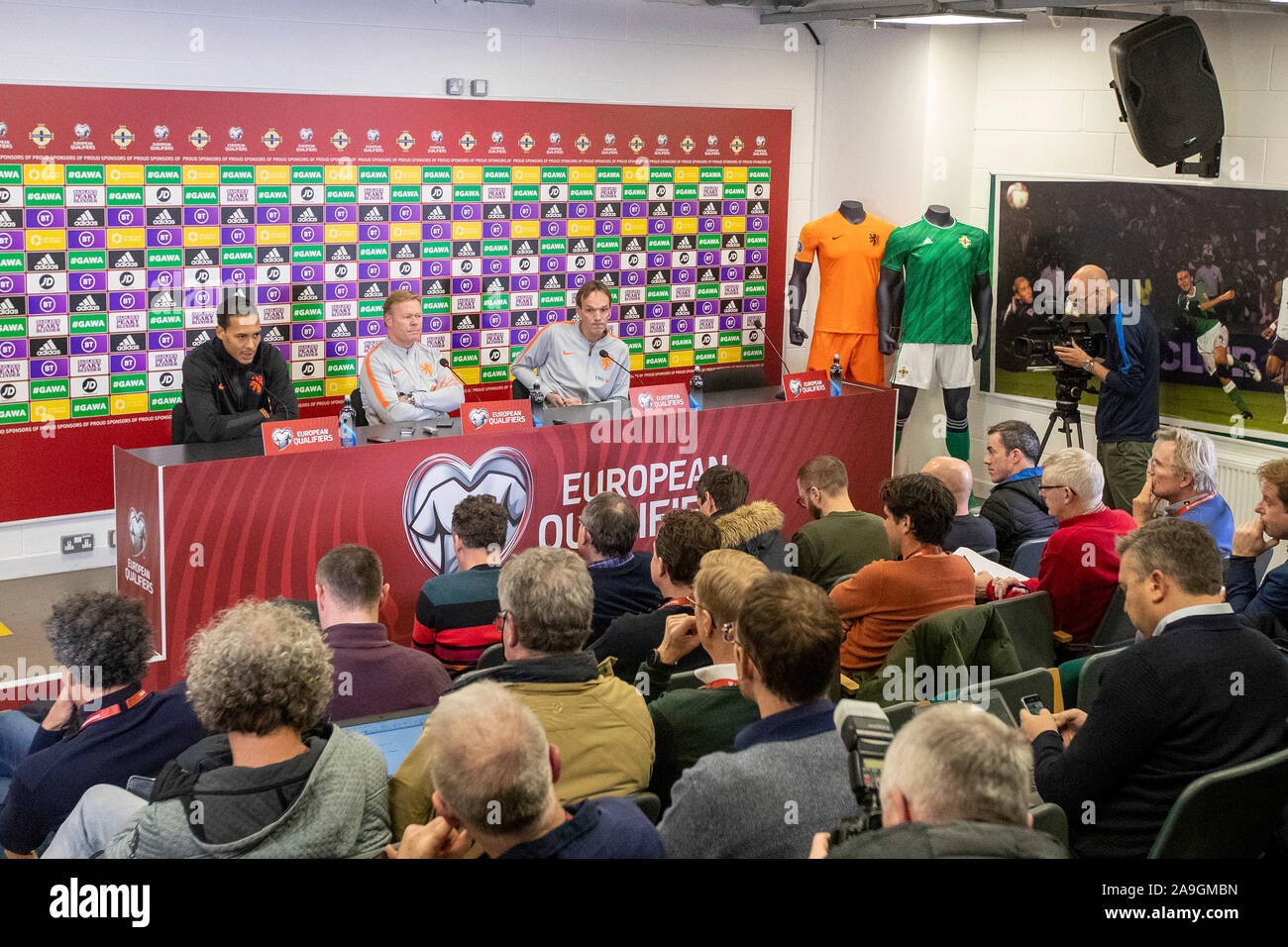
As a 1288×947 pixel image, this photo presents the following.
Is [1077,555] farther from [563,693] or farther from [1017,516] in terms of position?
[563,693]

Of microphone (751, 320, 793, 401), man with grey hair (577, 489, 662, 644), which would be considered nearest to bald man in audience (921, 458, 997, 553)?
man with grey hair (577, 489, 662, 644)

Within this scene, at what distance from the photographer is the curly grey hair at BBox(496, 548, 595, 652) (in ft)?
8.80

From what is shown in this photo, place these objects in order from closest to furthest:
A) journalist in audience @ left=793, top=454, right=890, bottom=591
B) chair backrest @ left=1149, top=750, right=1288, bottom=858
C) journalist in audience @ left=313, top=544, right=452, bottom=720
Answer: chair backrest @ left=1149, top=750, right=1288, bottom=858 → journalist in audience @ left=313, top=544, right=452, bottom=720 → journalist in audience @ left=793, top=454, right=890, bottom=591

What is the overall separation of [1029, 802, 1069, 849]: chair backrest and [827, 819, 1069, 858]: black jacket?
705mm

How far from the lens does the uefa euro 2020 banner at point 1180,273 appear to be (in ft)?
21.3

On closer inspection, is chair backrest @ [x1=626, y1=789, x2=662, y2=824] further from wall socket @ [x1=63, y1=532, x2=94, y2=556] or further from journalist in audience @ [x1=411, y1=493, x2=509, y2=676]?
wall socket @ [x1=63, y1=532, x2=94, y2=556]

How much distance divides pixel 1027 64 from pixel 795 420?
282cm

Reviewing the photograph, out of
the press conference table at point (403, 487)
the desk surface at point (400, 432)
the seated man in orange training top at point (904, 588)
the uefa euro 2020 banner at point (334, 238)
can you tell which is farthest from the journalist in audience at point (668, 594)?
the uefa euro 2020 banner at point (334, 238)

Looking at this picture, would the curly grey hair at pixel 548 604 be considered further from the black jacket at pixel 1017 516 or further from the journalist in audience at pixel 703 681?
the black jacket at pixel 1017 516

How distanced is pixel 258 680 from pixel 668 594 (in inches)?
62.7

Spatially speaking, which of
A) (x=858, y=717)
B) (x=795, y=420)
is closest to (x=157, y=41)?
(x=795, y=420)

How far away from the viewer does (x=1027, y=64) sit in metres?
7.53

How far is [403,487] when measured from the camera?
5.19m

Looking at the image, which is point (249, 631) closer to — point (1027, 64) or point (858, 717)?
point (858, 717)
